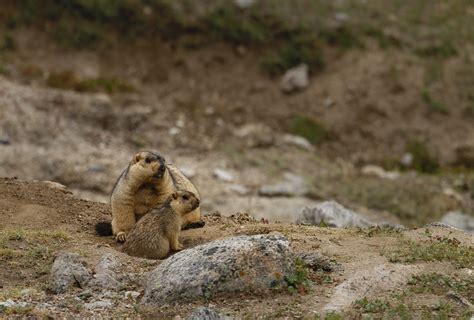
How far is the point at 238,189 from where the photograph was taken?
23.6m

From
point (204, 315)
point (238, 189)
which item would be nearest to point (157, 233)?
point (204, 315)

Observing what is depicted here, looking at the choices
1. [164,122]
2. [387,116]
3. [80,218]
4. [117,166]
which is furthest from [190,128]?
[80,218]

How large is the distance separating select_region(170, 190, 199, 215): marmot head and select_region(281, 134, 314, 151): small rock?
48.7 ft

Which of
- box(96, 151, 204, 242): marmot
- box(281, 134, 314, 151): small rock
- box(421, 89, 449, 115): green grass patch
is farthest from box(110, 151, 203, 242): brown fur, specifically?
box(421, 89, 449, 115): green grass patch

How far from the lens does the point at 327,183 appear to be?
80.6 ft

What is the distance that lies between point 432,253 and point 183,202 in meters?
3.29

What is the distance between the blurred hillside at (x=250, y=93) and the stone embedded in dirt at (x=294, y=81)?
24cm

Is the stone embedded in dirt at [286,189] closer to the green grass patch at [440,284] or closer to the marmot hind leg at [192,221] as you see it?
the marmot hind leg at [192,221]

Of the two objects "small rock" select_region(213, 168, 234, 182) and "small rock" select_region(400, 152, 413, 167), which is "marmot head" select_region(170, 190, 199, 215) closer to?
"small rock" select_region(213, 168, 234, 182)

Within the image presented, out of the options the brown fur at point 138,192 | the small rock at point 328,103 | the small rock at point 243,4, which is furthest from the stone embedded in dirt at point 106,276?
the small rock at point 243,4

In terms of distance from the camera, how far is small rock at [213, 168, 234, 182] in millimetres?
24109

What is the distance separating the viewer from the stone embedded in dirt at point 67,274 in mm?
10016

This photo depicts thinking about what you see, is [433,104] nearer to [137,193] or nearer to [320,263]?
[137,193]

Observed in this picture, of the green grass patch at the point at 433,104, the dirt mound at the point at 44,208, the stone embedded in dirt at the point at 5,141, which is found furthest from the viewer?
the green grass patch at the point at 433,104
